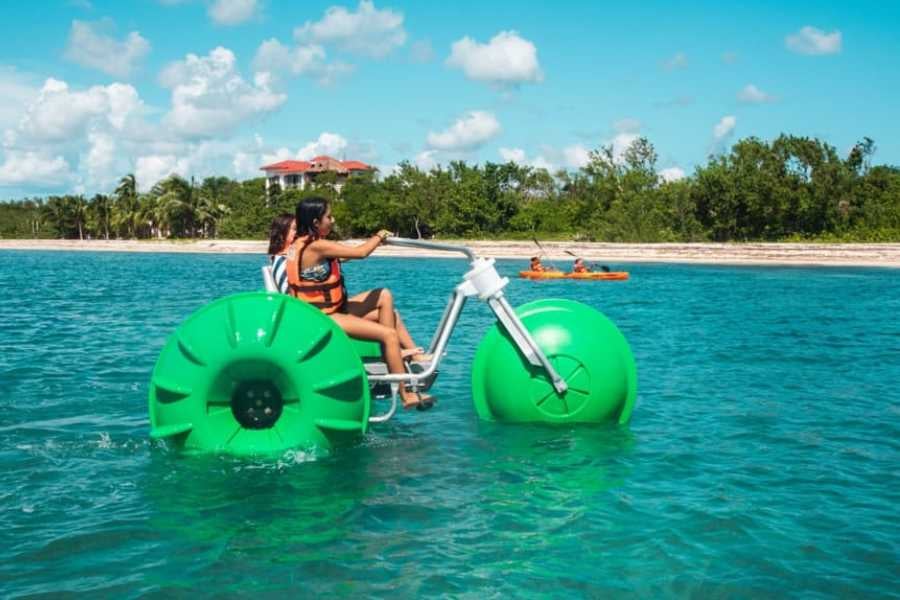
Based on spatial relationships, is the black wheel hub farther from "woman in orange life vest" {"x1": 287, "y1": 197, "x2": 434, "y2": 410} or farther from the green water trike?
"woman in orange life vest" {"x1": 287, "y1": 197, "x2": 434, "y2": 410}

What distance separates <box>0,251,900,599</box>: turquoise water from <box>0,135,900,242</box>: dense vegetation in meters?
66.5

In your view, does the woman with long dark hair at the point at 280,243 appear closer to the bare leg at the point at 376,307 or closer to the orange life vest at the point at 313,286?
the orange life vest at the point at 313,286

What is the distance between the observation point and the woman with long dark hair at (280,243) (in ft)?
25.8

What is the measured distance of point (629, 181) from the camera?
294 ft

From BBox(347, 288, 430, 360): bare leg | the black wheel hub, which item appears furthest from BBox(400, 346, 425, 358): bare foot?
the black wheel hub

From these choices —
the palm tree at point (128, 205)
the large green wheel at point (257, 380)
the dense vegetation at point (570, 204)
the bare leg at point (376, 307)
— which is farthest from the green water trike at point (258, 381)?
the palm tree at point (128, 205)

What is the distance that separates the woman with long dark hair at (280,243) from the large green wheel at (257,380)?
98 cm

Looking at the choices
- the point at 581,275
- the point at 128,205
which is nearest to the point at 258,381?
the point at 581,275

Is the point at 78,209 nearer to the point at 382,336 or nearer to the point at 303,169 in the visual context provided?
the point at 303,169

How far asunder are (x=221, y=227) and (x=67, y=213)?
84.5 feet

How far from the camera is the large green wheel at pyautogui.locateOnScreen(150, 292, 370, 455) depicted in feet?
22.2

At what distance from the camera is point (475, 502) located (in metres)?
6.27

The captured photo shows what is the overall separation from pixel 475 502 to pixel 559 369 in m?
1.92

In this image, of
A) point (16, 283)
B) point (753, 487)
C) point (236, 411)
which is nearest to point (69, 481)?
point (236, 411)
